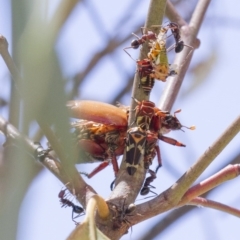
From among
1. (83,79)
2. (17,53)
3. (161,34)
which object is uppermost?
(83,79)

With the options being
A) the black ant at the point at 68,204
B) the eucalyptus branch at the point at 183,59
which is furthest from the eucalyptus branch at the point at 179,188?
the eucalyptus branch at the point at 183,59

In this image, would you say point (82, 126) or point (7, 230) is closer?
point (7, 230)

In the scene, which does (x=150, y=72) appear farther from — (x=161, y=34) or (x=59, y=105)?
(x=59, y=105)

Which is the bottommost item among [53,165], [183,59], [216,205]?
[216,205]

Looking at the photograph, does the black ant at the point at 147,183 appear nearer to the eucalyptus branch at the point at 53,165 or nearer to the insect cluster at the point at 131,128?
the insect cluster at the point at 131,128

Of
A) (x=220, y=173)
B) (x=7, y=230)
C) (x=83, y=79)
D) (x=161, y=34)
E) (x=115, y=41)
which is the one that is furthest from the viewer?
(x=115, y=41)

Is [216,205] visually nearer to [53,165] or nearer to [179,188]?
[179,188]

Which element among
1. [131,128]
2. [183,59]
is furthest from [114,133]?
[183,59]

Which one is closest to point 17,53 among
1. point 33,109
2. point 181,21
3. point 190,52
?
point 33,109

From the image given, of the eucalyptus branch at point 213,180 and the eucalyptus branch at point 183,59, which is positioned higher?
the eucalyptus branch at point 183,59
